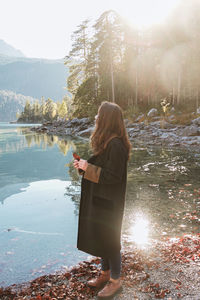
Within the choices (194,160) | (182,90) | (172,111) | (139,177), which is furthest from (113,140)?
(182,90)

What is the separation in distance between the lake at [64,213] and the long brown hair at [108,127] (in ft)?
6.14

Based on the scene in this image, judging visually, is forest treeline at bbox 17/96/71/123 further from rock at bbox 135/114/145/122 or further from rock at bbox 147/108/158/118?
rock at bbox 147/108/158/118

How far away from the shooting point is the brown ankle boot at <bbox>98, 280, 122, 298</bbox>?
342 cm

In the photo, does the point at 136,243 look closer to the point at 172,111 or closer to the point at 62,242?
the point at 62,242

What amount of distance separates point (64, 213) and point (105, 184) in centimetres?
488

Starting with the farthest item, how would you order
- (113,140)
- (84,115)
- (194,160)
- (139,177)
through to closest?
(84,115) → (194,160) → (139,177) → (113,140)

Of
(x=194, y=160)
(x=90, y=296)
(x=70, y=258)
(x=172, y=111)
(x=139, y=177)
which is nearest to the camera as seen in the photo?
(x=90, y=296)

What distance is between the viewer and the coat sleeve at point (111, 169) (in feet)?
9.75

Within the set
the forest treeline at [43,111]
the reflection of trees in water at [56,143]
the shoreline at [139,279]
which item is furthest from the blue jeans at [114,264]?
the forest treeline at [43,111]

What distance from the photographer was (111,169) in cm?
297

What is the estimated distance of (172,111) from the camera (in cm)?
3325

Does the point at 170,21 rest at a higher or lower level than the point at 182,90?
higher

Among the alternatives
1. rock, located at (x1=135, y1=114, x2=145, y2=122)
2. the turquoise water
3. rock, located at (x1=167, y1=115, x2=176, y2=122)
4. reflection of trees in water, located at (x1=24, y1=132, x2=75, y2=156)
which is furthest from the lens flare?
rock, located at (x1=135, y1=114, x2=145, y2=122)

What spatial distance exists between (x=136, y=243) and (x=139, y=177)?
6.31 metres
